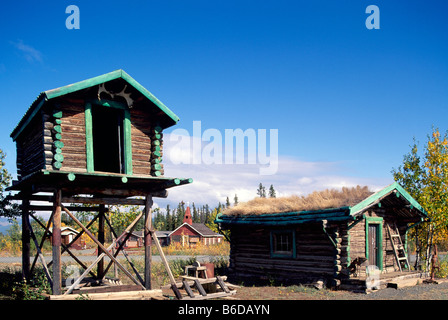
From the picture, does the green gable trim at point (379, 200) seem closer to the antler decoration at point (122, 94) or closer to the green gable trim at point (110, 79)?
the green gable trim at point (110, 79)

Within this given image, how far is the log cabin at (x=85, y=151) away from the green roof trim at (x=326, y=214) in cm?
632

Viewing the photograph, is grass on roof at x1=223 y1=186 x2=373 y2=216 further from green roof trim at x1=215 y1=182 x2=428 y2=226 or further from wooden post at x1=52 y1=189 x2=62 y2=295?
wooden post at x1=52 y1=189 x2=62 y2=295

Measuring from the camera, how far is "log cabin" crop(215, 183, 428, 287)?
1630cm

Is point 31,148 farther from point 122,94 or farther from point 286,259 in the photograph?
point 286,259

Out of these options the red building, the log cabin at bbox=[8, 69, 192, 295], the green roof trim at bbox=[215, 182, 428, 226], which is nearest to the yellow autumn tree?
the green roof trim at bbox=[215, 182, 428, 226]

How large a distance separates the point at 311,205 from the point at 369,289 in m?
4.09

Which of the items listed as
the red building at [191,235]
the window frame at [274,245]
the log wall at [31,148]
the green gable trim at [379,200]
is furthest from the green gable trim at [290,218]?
the red building at [191,235]

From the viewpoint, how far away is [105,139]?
1688cm

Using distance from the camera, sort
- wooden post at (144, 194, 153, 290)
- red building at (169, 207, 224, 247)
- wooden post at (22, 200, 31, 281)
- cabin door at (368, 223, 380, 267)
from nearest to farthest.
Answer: wooden post at (144, 194, 153, 290)
wooden post at (22, 200, 31, 281)
cabin door at (368, 223, 380, 267)
red building at (169, 207, 224, 247)

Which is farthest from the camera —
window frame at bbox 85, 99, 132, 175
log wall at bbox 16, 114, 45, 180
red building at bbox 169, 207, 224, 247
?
red building at bbox 169, 207, 224, 247

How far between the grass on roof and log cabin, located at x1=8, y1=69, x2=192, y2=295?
6659 mm

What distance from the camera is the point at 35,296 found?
12250mm

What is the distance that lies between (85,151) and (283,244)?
10628mm

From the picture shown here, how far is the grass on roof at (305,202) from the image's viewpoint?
1676cm
